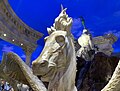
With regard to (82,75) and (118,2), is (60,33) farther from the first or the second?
(118,2)

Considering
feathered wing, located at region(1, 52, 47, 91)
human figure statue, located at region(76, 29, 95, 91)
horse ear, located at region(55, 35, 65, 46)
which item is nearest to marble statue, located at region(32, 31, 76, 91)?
horse ear, located at region(55, 35, 65, 46)

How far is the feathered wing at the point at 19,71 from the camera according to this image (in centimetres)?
267

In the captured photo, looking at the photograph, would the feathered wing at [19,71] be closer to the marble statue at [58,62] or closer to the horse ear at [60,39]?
the marble statue at [58,62]

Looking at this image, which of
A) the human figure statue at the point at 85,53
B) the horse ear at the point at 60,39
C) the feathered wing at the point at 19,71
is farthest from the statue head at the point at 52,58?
the human figure statue at the point at 85,53

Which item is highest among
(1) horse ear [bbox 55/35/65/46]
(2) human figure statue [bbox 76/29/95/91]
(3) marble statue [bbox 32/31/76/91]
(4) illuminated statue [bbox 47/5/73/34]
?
(2) human figure statue [bbox 76/29/95/91]

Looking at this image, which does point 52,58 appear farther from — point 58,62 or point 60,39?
point 60,39

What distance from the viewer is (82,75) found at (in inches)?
255

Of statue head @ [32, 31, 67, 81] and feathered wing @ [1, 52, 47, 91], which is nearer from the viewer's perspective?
statue head @ [32, 31, 67, 81]

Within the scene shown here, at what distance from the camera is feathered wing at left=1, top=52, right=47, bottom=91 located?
267 cm

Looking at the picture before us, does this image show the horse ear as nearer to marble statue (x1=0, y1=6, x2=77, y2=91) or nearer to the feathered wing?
marble statue (x1=0, y1=6, x2=77, y2=91)

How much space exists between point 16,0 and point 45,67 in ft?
122

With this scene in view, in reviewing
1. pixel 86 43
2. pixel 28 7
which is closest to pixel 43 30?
pixel 28 7

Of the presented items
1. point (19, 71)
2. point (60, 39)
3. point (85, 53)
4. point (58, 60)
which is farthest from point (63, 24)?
point (85, 53)

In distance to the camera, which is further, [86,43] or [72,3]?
[72,3]
